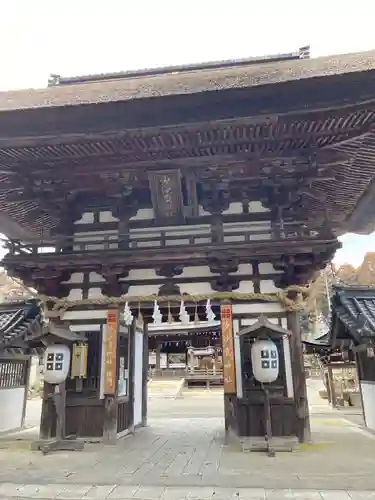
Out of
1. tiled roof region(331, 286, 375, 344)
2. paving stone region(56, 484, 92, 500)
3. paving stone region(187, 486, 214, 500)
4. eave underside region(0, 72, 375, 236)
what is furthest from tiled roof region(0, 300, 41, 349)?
tiled roof region(331, 286, 375, 344)

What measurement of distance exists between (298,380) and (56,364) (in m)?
4.30

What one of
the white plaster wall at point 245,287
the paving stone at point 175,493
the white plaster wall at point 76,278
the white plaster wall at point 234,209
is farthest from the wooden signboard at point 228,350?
the white plaster wall at point 76,278

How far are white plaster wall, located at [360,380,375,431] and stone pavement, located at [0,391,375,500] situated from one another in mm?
2059

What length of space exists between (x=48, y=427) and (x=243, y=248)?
492cm

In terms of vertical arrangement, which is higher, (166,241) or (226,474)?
(166,241)

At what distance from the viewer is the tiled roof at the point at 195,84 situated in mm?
5559

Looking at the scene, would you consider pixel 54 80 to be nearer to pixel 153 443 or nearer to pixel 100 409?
pixel 100 409

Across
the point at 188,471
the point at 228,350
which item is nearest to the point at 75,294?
the point at 228,350

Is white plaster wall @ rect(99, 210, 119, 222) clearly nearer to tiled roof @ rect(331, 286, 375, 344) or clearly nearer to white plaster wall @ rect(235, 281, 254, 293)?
white plaster wall @ rect(235, 281, 254, 293)

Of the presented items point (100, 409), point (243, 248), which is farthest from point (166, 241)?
Result: point (100, 409)

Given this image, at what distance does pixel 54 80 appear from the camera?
11719mm

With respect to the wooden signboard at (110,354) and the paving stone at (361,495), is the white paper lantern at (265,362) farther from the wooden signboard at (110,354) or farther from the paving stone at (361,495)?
the wooden signboard at (110,354)

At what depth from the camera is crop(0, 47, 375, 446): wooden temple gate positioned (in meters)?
5.68

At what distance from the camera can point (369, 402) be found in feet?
32.7
